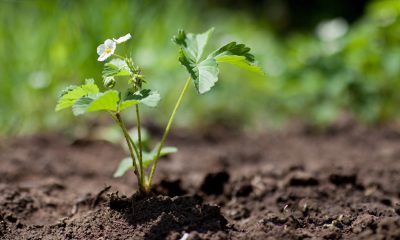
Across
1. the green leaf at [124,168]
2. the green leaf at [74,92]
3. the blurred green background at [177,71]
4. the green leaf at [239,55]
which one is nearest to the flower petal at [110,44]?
the green leaf at [74,92]

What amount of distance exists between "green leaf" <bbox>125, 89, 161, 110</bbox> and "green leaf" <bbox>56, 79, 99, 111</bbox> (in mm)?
99

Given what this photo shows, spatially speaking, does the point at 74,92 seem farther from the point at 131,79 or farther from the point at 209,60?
the point at 209,60

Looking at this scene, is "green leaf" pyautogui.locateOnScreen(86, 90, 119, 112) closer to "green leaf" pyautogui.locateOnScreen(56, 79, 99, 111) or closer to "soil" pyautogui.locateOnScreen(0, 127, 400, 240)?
"green leaf" pyautogui.locateOnScreen(56, 79, 99, 111)

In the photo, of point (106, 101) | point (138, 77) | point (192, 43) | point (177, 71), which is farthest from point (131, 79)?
point (177, 71)

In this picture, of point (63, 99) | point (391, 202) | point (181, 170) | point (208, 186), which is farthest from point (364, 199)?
point (63, 99)

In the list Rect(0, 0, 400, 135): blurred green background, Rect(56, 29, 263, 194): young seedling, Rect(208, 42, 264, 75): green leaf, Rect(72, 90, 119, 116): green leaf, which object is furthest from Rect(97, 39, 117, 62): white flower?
Rect(0, 0, 400, 135): blurred green background

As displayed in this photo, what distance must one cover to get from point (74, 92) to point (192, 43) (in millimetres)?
380

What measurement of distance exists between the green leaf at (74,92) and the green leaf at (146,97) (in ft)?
0.32

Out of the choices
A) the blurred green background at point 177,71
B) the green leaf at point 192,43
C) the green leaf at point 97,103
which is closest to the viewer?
the green leaf at point 97,103

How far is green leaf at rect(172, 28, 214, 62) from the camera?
1.65 m

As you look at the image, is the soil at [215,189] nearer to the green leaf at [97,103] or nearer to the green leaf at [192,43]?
the green leaf at [97,103]

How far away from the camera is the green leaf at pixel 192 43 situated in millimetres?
1649

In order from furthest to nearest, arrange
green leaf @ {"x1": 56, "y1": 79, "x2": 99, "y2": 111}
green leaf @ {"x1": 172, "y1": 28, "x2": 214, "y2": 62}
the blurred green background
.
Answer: the blurred green background → green leaf @ {"x1": 172, "y1": 28, "x2": 214, "y2": 62} → green leaf @ {"x1": 56, "y1": 79, "x2": 99, "y2": 111}

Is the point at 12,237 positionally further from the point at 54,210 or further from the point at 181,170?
the point at 181,170
